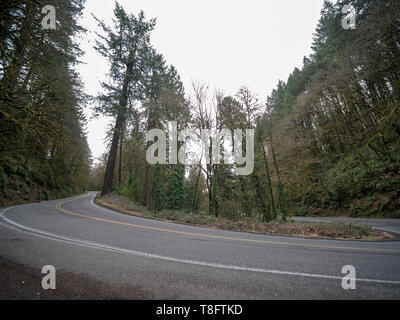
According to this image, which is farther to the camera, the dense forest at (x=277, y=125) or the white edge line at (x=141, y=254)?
the dense forest at (x=277, y=125)

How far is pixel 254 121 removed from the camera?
1144 cm

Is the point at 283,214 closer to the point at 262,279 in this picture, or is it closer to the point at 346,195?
the point at 262,279

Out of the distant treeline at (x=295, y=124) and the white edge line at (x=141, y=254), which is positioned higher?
the distant treeline at (x=295, y=124)

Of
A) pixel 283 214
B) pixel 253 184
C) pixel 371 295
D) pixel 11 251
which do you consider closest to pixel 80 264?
pixel 11 251

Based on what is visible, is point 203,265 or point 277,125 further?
point 277,125

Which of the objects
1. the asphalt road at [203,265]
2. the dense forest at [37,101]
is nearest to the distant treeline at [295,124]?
the dense forest at [37,101]

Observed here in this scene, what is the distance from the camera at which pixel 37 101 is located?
4035 millimetres

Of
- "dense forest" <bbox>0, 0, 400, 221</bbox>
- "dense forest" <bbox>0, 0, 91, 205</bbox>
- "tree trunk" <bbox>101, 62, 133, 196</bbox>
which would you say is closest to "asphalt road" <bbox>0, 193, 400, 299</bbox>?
"dense forest" <bbox>0, 0, 91, 205</bbox>

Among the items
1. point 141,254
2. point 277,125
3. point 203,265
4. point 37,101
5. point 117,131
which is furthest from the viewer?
point 117,131

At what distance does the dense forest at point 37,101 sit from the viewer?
11.6 ft

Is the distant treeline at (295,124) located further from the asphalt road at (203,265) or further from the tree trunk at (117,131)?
the asphalt road at (203,265)

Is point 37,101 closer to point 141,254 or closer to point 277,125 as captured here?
point 141,254

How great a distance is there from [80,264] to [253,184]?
1157cm

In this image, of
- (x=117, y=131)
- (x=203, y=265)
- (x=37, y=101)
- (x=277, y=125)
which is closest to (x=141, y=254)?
(x=203, y=265)
